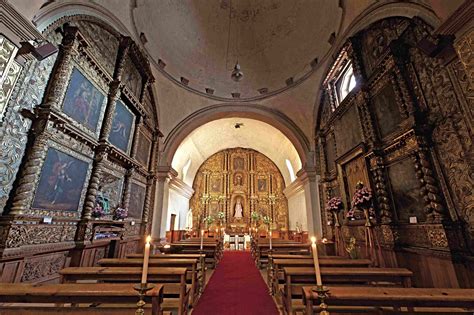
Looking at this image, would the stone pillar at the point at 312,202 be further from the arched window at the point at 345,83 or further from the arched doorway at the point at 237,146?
the arched window at the point at 345,83

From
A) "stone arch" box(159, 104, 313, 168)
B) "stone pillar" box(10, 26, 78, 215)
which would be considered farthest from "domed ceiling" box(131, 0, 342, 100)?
"stone pillar" box(10, 26, 78, 215)

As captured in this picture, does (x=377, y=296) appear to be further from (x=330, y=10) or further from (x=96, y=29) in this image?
(x=330, y=10)

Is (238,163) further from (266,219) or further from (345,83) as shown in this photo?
(345,83)

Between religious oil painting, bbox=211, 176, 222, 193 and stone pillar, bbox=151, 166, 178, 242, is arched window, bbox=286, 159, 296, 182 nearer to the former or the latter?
religious oil painting, bbox=211, 176, 222, 193

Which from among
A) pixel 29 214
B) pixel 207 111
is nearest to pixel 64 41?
pixel 29 214

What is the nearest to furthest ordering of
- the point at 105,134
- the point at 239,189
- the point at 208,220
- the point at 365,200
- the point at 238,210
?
the point at 365,200, the point at 105,134, the point at 208,220, the point at 238,210, the point at 239,189

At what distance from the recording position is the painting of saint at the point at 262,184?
63.7ft

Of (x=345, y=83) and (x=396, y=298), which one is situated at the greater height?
(x=345, y=83)

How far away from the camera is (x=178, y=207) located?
587 inches

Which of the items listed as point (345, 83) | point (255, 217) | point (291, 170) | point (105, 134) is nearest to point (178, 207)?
point (255, 217)

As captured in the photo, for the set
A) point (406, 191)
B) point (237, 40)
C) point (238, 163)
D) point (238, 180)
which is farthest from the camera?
point (238, 163)

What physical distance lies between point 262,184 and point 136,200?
43.0 feet

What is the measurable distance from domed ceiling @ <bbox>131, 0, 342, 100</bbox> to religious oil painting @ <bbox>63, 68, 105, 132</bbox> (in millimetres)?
3876

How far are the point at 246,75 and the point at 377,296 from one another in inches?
440
